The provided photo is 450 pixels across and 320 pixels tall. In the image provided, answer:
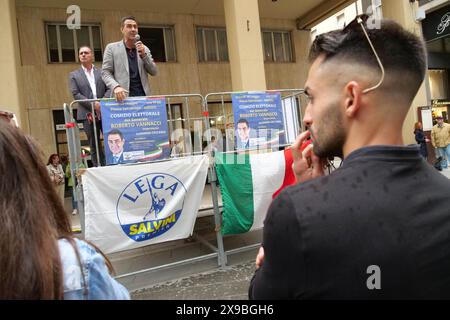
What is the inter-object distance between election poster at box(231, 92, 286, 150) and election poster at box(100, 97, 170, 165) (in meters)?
1.15

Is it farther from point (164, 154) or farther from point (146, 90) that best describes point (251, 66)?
point (164, 154)

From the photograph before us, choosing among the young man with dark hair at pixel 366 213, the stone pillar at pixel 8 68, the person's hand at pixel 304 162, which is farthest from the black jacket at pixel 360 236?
the stone pillar at pixel 8 68

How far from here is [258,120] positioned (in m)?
5.32

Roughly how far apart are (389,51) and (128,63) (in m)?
4.56

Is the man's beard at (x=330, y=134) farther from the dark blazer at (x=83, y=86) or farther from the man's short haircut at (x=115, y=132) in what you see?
the dark blazer at (x=83, y=86)

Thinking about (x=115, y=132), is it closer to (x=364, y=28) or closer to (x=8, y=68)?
(x=364, y=28)

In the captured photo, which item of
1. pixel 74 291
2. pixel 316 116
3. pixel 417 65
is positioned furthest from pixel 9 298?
pixel 417 65

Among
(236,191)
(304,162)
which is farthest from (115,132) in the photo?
(304,162)

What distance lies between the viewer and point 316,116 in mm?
1104

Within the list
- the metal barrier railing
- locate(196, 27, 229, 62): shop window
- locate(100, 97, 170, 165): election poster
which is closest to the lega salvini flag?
the metal barrier railing

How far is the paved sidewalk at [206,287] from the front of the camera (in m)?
4.18

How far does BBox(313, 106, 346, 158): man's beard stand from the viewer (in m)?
1.07

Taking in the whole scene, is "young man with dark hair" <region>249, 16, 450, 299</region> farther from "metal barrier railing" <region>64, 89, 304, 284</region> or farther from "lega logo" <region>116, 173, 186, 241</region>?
"metal barrier railing" <region>64, 89, 304, 284</region>

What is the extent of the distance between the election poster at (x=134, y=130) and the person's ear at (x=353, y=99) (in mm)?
3816
